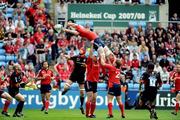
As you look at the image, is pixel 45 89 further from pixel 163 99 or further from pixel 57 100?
pixel 163 99

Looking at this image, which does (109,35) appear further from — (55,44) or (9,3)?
(9,3)

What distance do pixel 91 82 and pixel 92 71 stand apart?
1.33 ft

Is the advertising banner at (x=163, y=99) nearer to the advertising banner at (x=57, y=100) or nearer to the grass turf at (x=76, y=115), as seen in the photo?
the grass turf at (x=76, y=115)

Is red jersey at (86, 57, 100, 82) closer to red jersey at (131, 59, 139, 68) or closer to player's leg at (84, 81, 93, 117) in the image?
player's leg at (84, 81, 93, 117)

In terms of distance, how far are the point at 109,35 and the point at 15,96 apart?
11035 millimetres

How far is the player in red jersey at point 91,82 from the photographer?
25.0m

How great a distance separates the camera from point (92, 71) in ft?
82.9

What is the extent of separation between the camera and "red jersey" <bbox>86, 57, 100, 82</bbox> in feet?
82.7

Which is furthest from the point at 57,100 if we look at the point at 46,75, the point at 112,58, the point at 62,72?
the point at 112,58

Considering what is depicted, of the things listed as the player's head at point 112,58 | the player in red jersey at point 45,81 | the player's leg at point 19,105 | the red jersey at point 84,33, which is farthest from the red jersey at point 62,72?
the red jersey at point 84,33

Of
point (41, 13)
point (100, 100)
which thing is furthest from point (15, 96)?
point (41, 13)

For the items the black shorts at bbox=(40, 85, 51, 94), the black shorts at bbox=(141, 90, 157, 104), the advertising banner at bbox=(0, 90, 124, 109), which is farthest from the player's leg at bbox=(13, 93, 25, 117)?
the advertising banner at bbox=(0, 90, 124, 109)

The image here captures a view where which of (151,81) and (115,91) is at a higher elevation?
(151,81)

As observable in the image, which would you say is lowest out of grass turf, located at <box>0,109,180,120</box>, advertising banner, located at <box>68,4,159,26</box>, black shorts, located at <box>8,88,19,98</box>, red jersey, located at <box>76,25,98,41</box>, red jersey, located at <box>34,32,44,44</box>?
grass turf, located at <box>0,109,180,120</box>
